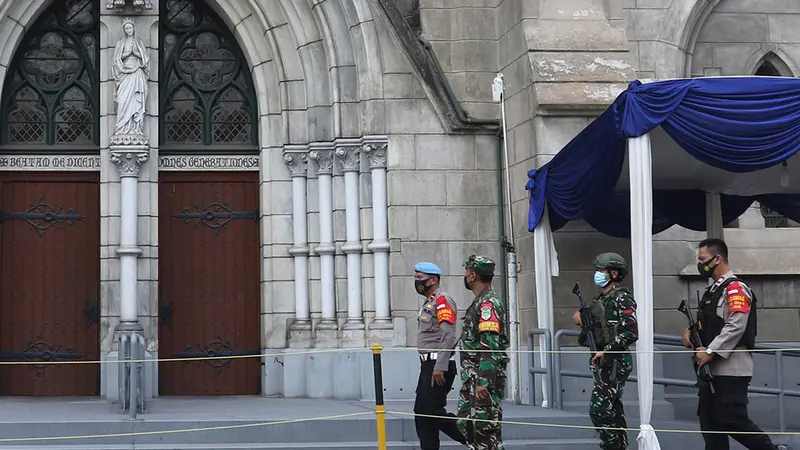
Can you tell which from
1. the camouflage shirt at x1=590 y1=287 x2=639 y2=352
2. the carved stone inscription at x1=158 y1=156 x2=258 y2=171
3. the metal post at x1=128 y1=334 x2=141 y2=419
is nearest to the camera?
the camouflage shirt at x1=590 y1=287 x2=639 y2=352

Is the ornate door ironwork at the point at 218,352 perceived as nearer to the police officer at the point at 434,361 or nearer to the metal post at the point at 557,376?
the metal post at the point at 557,376

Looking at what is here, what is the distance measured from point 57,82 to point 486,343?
811 cm

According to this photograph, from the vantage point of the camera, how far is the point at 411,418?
38.7 feet

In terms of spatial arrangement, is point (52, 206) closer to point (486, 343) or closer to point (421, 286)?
point (421, 286)

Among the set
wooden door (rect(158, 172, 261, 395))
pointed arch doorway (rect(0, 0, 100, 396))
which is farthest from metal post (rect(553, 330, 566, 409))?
pointed arch doorway (rect(0, 0, 100, 396))

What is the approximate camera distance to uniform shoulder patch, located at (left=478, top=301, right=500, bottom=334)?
9594mm

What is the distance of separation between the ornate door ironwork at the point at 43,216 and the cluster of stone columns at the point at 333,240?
275 centimetres

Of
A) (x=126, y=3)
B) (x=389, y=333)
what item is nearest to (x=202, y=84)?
(x=126, y=3)

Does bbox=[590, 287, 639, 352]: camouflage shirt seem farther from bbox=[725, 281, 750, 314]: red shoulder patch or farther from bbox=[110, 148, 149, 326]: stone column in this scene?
bbox=[110, 148, 149, 326]: stone column

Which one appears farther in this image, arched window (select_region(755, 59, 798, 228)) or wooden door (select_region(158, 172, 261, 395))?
arched window (select_region(755, 59, 798, 228))

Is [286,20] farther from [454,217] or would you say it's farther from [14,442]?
[14,442]

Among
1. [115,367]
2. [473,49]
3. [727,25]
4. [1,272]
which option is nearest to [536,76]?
[473,49]

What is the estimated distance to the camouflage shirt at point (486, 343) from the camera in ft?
31.5

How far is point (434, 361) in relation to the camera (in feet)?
33.6
